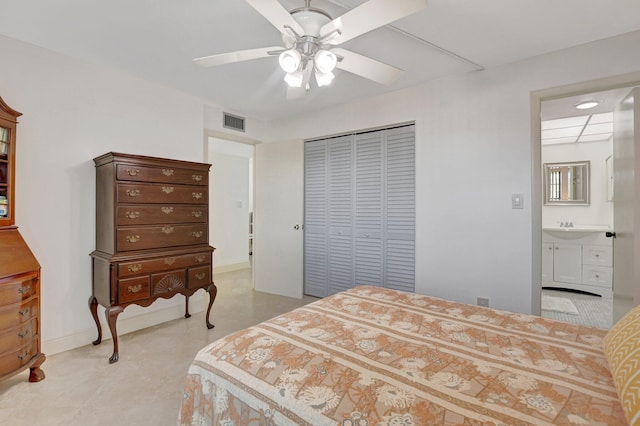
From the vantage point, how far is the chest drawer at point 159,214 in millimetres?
2527

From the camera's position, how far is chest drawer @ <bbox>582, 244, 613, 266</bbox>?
13.6 feet

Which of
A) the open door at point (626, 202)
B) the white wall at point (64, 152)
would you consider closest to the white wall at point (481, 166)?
the open door at point (626, 202)

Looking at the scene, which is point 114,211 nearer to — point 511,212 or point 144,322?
point 144,322

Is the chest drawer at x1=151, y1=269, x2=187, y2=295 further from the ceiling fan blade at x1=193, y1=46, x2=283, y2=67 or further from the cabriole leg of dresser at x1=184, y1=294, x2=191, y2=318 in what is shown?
the ceiling fan blade at x1=193, y1=46, x2=283, y2=67

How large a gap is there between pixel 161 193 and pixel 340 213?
195 centimetres

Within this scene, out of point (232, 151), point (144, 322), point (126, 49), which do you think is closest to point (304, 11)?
point (126, 49)

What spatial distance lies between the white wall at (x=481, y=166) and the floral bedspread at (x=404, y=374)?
123cm

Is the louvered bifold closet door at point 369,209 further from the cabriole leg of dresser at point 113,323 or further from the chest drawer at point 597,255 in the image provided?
the chest drawer at point 597,255

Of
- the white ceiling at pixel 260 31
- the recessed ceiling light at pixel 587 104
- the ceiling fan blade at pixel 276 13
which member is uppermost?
the white ceiling at pixel 260 31

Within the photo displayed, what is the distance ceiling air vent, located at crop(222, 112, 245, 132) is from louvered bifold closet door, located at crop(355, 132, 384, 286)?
1537mm

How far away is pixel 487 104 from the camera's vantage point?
282 centimetres

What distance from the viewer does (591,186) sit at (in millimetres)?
4742

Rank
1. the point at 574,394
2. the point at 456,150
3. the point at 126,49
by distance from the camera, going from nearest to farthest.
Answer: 1. the point at 574,394
2. the point at 126,49
3. the point at 456,150

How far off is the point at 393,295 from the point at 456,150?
1642mm
